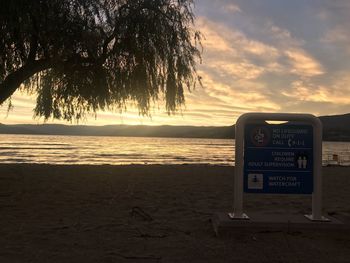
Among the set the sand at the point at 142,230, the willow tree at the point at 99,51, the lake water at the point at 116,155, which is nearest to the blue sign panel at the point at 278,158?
the sand at the point at 142,230

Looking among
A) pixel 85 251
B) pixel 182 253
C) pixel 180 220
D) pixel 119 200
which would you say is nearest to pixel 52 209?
pixel 119 200

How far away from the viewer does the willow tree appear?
9.55 metres

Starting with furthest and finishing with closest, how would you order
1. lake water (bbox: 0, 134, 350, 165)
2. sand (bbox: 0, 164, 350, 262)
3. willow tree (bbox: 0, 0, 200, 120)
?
lake water (bbox: 0, 134, 350, 165)
willow tree (bbox: 0, 0, 200, 120)
sand (bbox: 0, 164, 350, 262)

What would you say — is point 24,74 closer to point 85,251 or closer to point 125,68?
point 125,68

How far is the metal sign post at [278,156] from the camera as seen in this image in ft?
20.6

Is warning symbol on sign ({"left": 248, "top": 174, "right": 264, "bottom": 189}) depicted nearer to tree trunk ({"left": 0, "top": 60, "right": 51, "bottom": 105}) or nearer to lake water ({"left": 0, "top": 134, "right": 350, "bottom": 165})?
tree trunk ({"left": 0, "top": 60, "right": 51, "bottom": 105})

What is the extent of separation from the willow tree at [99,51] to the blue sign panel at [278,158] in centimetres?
514

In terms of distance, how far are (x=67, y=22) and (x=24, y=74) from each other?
159cm

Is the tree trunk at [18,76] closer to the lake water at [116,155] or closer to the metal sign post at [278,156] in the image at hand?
the metal sign post at [278,156]

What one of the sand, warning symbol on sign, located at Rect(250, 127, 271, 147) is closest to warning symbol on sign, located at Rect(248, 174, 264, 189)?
warning symbol on sign, located at Rect(250, 127, 271, 147)

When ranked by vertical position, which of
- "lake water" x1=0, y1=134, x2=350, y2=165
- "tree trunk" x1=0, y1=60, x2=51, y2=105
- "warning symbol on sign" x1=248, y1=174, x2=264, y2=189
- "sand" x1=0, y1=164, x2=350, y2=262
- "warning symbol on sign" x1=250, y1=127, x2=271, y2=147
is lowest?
"lake water" x1=0, y1=134, x2=350, y2=165

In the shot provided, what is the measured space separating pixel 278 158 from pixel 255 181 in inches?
18.2

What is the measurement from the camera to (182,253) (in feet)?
17.2

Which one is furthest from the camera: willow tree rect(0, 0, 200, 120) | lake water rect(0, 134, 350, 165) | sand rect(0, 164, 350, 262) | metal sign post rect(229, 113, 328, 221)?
lake water rect(0, 134, 350, 165)
